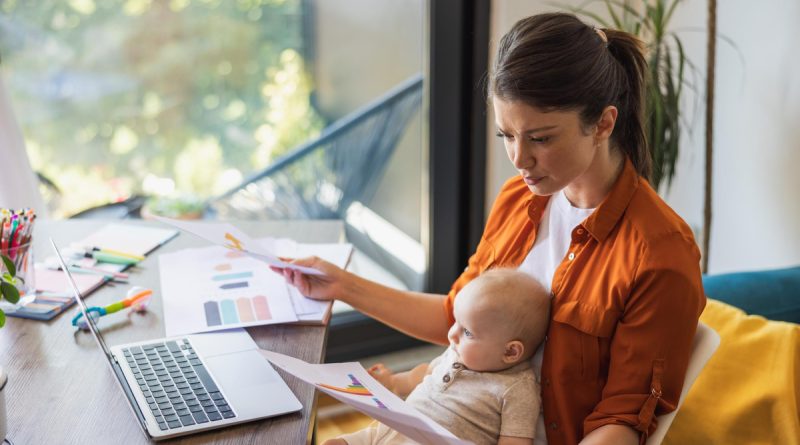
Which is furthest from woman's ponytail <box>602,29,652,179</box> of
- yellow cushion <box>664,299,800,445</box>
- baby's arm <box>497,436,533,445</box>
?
baby's arm <box>497,436,533,445</box>

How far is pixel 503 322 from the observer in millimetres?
1373

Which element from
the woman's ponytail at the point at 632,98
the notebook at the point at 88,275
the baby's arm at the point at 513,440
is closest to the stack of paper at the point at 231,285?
the notebook at the point at 88,275

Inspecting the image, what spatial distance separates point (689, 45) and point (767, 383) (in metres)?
1.38

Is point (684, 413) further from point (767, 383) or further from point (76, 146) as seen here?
point (76, 146)

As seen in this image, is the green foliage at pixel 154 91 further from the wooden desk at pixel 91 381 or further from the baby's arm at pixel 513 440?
the baby's arm at pixel 513 440

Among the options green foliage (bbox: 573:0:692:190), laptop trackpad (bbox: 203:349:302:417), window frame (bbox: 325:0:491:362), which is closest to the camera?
laptop trackpad (bbox: 203:349:302:417)

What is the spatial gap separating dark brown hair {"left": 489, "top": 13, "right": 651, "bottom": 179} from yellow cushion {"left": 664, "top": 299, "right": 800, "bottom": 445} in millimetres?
532

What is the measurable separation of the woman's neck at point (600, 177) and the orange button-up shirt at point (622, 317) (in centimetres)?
2

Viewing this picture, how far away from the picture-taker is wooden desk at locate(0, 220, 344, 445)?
1095 millimetres

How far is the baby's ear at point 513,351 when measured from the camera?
54.0 inches

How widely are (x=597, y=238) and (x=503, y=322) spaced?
21 centimetres

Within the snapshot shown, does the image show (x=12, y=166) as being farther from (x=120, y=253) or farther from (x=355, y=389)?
(x=355, y=389)

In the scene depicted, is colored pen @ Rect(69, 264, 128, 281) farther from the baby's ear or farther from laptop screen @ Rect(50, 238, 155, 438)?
the baby's ear

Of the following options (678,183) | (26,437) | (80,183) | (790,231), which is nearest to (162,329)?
(26,437)
